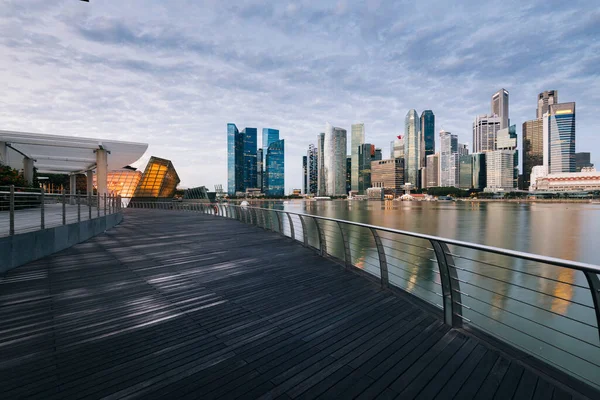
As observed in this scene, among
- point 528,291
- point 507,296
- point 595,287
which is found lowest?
point 528,291

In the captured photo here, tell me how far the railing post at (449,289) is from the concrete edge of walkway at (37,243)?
7005mm

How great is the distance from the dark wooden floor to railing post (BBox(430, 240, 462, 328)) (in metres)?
0.19

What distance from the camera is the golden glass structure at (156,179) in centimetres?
5078

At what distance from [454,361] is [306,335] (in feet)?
4.44

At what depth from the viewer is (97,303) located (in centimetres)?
372

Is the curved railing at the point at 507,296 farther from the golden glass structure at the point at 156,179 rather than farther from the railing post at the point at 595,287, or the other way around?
the golden glass structure at the point at 156,179

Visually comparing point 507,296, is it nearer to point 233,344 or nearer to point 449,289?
point 449,289

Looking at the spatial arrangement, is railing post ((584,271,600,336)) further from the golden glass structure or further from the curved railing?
A: the golden glass structure

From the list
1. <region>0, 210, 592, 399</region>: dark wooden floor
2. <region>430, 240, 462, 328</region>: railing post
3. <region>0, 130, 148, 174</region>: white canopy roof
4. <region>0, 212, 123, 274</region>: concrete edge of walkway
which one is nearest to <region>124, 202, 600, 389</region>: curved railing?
<region>430, 240, 462, 328</region>: railing post

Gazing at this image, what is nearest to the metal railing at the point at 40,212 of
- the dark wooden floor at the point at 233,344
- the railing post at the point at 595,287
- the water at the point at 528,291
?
the dark wooden floor at the point at 233,344

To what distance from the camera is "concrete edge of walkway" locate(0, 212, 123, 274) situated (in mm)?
5145

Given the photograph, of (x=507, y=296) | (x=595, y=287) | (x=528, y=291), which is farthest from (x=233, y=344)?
(x=528, y=291)

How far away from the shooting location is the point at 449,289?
321 centimetres

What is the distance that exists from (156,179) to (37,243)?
51.3m
